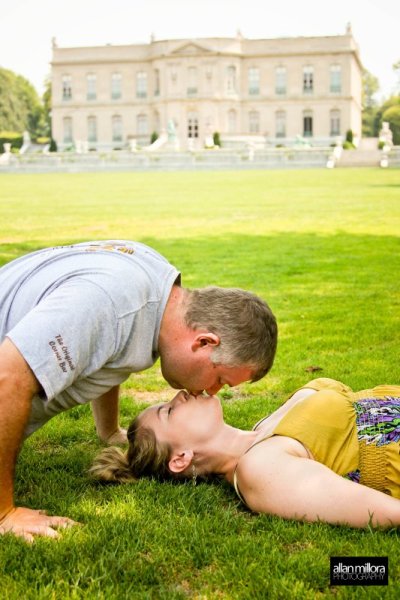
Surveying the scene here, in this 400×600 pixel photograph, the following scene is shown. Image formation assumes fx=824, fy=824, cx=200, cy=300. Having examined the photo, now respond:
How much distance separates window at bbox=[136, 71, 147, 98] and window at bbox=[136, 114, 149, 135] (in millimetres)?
1811

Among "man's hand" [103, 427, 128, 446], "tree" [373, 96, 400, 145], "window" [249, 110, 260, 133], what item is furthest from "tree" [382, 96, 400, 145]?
"man's hand" [103, 427, 128, 446]

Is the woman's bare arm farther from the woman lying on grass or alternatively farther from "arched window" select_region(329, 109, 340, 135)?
"arched window" select_region(329, 109, 340, 135)

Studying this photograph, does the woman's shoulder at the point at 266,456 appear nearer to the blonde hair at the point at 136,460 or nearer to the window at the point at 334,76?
the blonde hair at the point at 136,460

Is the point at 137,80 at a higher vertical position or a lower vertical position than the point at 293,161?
higher

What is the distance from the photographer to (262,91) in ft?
228

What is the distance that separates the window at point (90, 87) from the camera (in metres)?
73.0

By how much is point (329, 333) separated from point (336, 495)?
11.1 ft

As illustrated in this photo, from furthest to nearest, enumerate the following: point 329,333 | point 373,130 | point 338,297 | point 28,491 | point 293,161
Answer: point 373,130 → point 293,161 → point 338,297 → point 329,333 → point 28,491

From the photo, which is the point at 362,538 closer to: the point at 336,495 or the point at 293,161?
→ the point at 336,495

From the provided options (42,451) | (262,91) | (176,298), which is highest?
(262,91)

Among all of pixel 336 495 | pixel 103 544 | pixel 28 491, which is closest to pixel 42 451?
pixel 28 491

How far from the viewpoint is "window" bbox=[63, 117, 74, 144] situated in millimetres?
73000

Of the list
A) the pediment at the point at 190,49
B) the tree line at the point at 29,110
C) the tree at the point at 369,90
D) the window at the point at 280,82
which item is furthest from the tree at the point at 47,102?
the tree at the point at 369,90

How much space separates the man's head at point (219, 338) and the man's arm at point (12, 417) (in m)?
0.58
